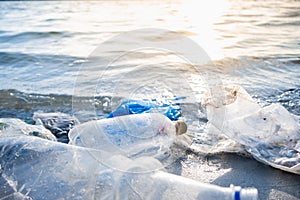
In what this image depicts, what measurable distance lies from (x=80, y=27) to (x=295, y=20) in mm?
4975

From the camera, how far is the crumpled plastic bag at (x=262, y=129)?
1860mm

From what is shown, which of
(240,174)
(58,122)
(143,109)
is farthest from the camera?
(58,122)

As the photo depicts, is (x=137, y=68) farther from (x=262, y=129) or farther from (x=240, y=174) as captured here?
(x=240, y=174)

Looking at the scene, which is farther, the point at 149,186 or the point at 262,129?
the point at 262,129

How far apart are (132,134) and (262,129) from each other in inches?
30.8

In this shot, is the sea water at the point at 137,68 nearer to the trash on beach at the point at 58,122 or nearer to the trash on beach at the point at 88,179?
the trash on beach at the point at 58,122

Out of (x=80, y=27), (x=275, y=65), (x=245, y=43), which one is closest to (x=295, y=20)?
(x=245, y=43)

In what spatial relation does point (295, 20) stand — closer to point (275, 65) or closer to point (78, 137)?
point (275, 65)

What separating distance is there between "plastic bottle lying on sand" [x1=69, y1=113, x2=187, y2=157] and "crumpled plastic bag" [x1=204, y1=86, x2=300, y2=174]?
31 centimetres

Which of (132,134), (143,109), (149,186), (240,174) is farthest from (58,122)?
(240,174)

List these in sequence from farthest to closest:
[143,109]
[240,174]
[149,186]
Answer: [143,109] < [240,174] < [149,186]

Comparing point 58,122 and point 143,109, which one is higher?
point 143,109

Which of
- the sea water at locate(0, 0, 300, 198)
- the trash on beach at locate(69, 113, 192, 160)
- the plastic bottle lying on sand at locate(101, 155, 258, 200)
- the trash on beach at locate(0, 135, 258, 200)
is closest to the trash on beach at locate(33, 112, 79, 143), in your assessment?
the sea water at locate(0, 0, 300, 198)

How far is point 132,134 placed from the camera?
201cm
